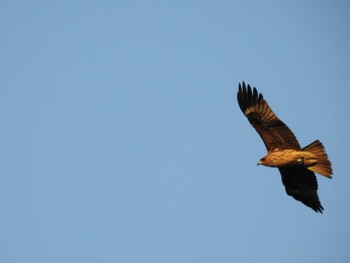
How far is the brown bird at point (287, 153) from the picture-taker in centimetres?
1123

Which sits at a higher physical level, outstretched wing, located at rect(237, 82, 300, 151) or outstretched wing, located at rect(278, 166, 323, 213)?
outstretched wing, located at rect(237, 82, 300, 151)

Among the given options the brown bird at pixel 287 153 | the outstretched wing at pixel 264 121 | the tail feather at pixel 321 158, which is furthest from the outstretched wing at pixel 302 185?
the outstretched wing at pixel 264 121

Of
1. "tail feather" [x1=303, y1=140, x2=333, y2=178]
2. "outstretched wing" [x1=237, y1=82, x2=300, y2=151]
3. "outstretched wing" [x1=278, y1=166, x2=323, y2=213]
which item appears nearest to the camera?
"tail feather" [x1=303, y1=140, x2=333, y2=178]

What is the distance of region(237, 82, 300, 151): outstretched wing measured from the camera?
11516 millimetres

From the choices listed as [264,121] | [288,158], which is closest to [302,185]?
[288,158]

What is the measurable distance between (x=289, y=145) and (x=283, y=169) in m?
1.04

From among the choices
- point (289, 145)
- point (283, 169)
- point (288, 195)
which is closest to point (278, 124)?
point (289, 145)

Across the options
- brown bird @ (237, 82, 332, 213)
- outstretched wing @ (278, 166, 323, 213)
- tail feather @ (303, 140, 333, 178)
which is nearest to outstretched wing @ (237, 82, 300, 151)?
brown bird @ (237, 82, 332, 213)

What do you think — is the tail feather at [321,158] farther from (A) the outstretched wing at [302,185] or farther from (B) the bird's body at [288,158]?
(A) the outstretched wing at [302,185]

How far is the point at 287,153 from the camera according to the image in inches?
450

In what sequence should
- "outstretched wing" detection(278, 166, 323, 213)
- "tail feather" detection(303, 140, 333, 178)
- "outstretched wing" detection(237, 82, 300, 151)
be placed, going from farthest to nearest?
"outstretched wing" detection(278, 166, 323, 213)
"outstretched wing" detection(237, 82, 300, 151)
"tail feather" detection(303, 140, 333, 178)

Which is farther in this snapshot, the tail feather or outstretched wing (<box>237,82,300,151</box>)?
outstretched wing (<box>237,82,300,151</box>)

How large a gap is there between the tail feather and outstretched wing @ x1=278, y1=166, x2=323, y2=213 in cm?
66

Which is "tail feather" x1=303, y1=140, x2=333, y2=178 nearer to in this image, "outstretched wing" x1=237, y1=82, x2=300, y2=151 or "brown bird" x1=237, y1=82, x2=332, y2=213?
"brown bird" x1=237, y1=82, x2=332, y2=213
